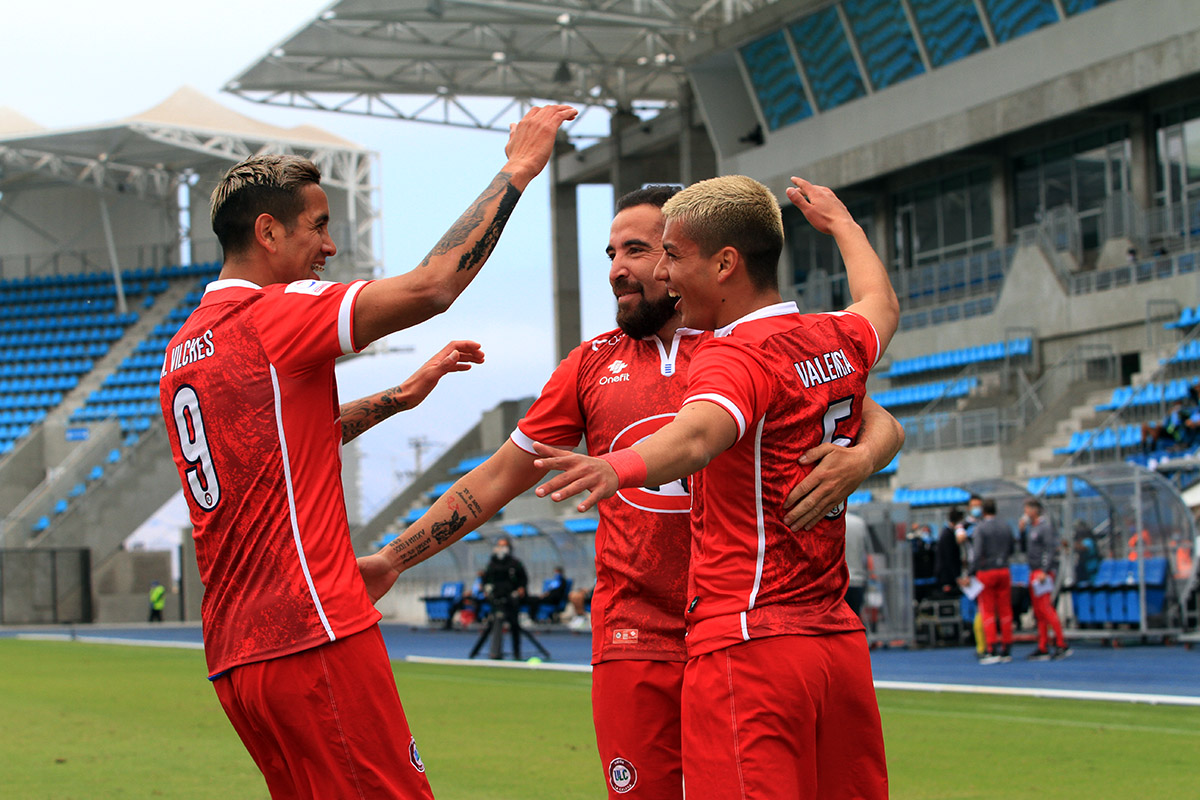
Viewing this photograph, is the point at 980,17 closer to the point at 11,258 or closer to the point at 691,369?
the point at 691,369

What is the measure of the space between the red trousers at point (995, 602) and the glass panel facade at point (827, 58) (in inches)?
945

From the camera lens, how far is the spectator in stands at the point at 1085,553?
1959cm

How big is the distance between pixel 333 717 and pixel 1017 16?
111 feet

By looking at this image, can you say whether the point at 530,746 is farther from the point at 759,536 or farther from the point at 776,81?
the point at 776,81

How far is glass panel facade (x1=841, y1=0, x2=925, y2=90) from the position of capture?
36.5m

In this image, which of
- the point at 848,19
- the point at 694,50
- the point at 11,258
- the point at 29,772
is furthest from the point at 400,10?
the point at 29,772

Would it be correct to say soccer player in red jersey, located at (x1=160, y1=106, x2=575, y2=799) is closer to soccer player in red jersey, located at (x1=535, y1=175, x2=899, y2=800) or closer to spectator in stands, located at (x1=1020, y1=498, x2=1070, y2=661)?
A: soccer player in red jersey, located at (x1=535, y1=175, x2=899, y2=800)

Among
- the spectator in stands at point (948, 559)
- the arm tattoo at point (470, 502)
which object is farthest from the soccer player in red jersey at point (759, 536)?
the spectator in stands at point (948, 559)

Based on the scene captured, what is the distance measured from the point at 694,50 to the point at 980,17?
29.4 feet

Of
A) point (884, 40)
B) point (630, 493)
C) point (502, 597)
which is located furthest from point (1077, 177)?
point (630, 493)

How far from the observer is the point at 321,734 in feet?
11.2

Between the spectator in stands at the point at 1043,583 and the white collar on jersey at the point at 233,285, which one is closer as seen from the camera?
the white collar on jersey at the point at 233,285

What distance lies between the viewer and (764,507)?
3.33 metres

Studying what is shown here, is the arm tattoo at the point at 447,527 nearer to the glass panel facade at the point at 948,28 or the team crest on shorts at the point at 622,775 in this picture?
the team crest on shorts at the point at 622,775
